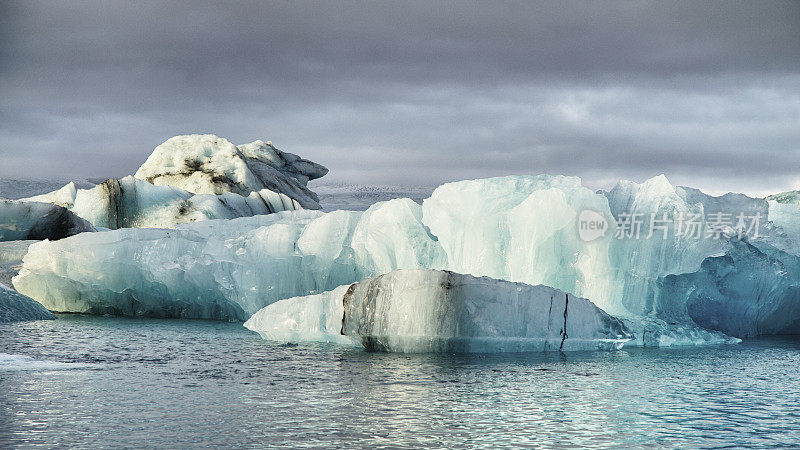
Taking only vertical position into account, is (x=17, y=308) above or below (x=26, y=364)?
above

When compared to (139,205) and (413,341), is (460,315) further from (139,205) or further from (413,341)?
(139,205)

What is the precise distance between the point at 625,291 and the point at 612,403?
18.8 feet

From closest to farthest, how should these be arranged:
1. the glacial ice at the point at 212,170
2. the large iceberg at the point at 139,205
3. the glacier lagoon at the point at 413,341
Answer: the glacier lagoon at the point at 413,341 < the large iceberg at the point at 139,205 < the glacial ice at the point at 212,170

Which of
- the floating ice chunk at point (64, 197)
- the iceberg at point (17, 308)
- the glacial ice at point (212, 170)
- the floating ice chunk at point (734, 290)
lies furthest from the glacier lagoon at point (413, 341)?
the glacial ice at point (212, 170)

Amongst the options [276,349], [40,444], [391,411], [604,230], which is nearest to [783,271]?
[604,230]

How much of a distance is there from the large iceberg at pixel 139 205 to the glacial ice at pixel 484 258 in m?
8.27

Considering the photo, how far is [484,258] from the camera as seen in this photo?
13.2m

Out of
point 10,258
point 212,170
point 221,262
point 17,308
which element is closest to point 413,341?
point 221,262

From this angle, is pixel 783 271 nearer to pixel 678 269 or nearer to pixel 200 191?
pixel 678 269

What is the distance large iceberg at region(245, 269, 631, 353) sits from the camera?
34.7 feet

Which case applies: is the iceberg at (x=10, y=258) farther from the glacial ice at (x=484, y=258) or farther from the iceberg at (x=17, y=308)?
the iceberg at (x=17, y=308)

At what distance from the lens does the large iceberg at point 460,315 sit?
416 inches

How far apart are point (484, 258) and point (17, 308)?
8108 millimetres

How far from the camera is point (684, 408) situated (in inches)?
293
